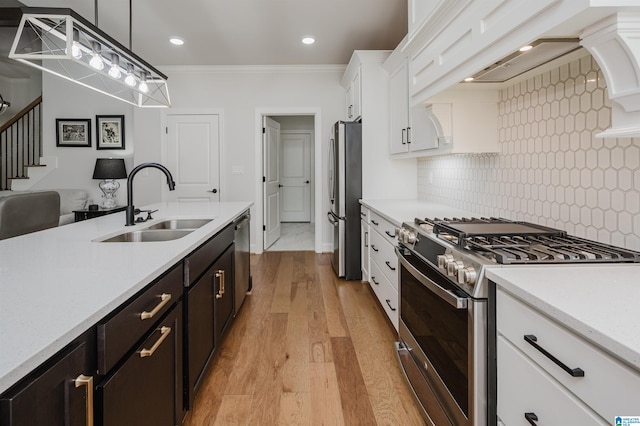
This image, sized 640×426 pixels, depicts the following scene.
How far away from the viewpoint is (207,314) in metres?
1.96

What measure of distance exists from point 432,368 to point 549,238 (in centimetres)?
73

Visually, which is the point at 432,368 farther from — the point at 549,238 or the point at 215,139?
the point at 215,139

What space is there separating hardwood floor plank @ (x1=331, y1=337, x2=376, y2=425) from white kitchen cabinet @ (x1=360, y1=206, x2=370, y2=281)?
48.3 inches

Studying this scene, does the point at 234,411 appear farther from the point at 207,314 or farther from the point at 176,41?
the point at 176,41

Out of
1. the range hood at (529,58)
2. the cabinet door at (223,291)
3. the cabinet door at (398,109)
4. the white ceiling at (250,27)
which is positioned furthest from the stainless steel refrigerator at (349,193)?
the range hood at (529,58)

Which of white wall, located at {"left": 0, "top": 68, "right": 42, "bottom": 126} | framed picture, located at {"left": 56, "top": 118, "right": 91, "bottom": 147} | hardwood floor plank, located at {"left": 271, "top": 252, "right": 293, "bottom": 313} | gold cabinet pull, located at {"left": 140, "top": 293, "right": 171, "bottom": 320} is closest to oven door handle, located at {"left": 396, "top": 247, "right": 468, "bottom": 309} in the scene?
gold cabinet pull, located at {"left": 140, "top": 293, "right": 171, "bottom": 320}

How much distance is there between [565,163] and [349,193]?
96.3 inches

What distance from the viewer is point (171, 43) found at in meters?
4.37

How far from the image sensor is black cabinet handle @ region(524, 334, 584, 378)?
78 cm

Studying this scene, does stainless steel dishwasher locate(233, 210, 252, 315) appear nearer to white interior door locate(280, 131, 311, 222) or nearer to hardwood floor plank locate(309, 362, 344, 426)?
hardwood floor plank locate(309, 362, 344, 426)

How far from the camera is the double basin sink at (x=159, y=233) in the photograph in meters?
1.99

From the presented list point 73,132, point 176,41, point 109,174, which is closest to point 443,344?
point 176,41

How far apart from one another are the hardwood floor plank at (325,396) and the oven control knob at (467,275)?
3.15ft

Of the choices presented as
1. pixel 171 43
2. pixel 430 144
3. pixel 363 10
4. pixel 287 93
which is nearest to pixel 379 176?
pixel 430 144
